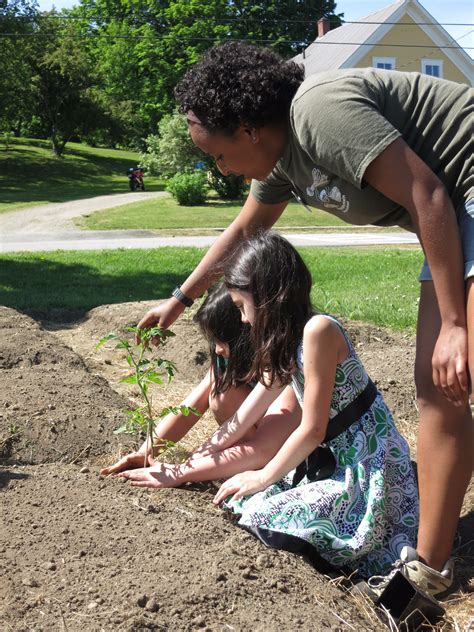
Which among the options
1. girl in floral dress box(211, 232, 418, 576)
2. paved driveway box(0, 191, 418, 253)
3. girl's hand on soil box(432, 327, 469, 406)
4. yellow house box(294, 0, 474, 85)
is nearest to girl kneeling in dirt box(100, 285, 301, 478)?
girl in floral dress box(211, 232, 418, 576)

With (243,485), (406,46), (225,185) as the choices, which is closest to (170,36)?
(406,46)

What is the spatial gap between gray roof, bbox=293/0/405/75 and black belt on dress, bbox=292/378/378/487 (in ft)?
91.6

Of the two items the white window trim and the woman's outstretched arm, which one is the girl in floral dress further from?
the white window trim

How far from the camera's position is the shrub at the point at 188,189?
2634 centimetres

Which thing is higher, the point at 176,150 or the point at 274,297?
the point at 274,297

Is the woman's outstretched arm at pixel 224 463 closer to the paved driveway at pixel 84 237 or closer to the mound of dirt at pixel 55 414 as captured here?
the mound of dirt at pixel 55 414

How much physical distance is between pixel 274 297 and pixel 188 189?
2376 centimetres

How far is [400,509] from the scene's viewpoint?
294cm

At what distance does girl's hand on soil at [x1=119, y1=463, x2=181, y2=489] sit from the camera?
3.14 metres

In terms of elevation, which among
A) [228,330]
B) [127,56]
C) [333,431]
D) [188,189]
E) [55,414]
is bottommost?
[188,189]

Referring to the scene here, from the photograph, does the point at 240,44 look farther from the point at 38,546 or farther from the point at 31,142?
the point at 31,142

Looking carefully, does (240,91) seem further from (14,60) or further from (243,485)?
(14,60)

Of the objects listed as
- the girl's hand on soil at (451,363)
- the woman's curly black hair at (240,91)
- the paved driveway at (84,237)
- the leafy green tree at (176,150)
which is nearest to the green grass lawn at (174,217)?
the paved driveway at (84,237)

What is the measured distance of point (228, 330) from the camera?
10.9ft
